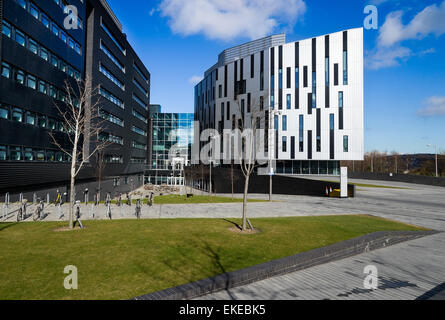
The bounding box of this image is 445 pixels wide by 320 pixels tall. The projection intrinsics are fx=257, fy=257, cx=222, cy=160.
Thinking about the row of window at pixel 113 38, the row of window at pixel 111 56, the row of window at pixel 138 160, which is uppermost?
the row of window at pixel 113 38

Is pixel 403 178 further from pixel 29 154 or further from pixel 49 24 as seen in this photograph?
pixel 49 24

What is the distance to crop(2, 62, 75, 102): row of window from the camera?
844 inches

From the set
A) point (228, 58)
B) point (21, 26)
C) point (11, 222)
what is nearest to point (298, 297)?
point (11, 222)

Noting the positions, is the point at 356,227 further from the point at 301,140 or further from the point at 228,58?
the point at 228,58

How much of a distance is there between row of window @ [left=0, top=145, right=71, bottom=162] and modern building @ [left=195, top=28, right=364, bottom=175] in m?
21.7

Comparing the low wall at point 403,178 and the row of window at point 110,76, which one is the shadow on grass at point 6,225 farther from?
the low wall at point 403,178

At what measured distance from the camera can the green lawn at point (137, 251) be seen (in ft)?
19.9

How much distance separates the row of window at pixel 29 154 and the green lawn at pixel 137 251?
13.2 m

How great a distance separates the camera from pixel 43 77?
25578 millimetres

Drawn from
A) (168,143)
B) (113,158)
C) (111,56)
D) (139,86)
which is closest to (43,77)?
(111,56)

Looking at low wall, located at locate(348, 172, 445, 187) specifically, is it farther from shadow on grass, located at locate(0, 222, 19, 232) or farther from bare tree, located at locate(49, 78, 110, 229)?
shadow on grass, located at locate(0, 222, 19, 232)

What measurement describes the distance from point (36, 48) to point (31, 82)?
3471mm

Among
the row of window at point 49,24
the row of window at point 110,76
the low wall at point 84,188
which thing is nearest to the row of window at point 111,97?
the row of window at point 110,76
